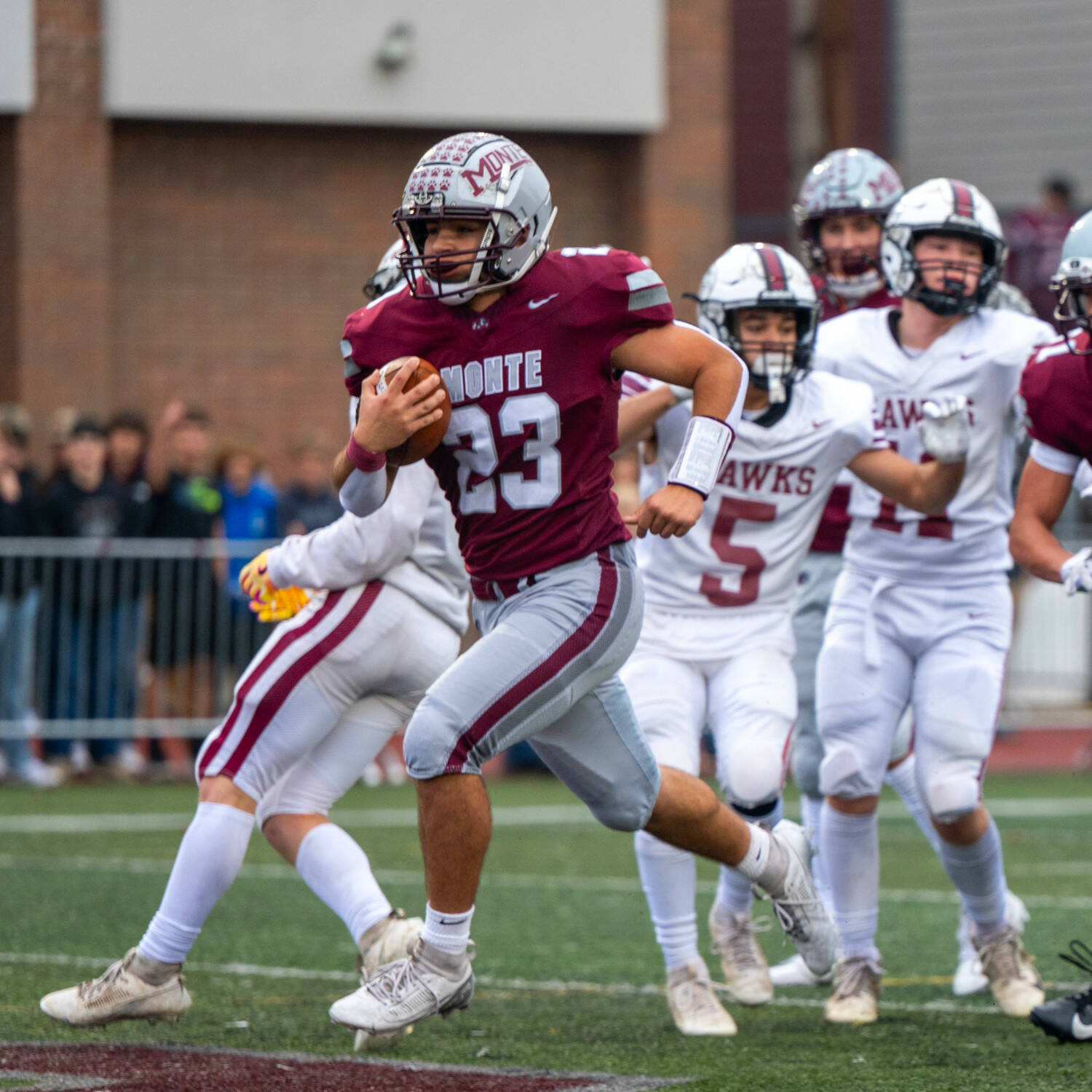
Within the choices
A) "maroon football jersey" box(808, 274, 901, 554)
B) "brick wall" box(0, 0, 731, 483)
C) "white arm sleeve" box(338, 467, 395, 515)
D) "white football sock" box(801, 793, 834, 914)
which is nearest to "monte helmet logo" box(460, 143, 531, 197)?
"white arm sleeve" box(338, 467, 395, 515)

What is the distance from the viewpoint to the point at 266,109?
15250 millimetres

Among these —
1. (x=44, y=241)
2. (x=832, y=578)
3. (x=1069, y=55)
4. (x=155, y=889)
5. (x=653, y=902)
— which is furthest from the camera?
(x=1069, y=55)

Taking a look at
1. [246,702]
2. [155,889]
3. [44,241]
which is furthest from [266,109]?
[246,702]

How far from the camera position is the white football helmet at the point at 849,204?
263 inches

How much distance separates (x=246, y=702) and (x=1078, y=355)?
2.25 m

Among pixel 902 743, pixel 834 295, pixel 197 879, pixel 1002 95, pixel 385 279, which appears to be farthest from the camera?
pixel 1002 95

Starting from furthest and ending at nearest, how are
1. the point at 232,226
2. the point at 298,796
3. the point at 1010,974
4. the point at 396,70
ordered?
the point at 232,226 → the point at 396,70 → the point at 1010,974 → the point at 298,796

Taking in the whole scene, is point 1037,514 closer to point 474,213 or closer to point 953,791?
point 953,791

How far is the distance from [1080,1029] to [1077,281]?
5.80 ft

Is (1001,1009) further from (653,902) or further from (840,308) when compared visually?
(840,308)

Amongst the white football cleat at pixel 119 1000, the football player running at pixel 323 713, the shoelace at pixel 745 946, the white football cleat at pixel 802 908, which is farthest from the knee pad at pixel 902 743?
the white football cleat at pixel 119 1000

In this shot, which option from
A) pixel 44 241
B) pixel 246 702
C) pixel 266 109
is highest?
pixel 266 109

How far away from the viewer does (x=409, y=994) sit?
446 cm

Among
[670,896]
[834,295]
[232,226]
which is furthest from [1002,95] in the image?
[670,896]
